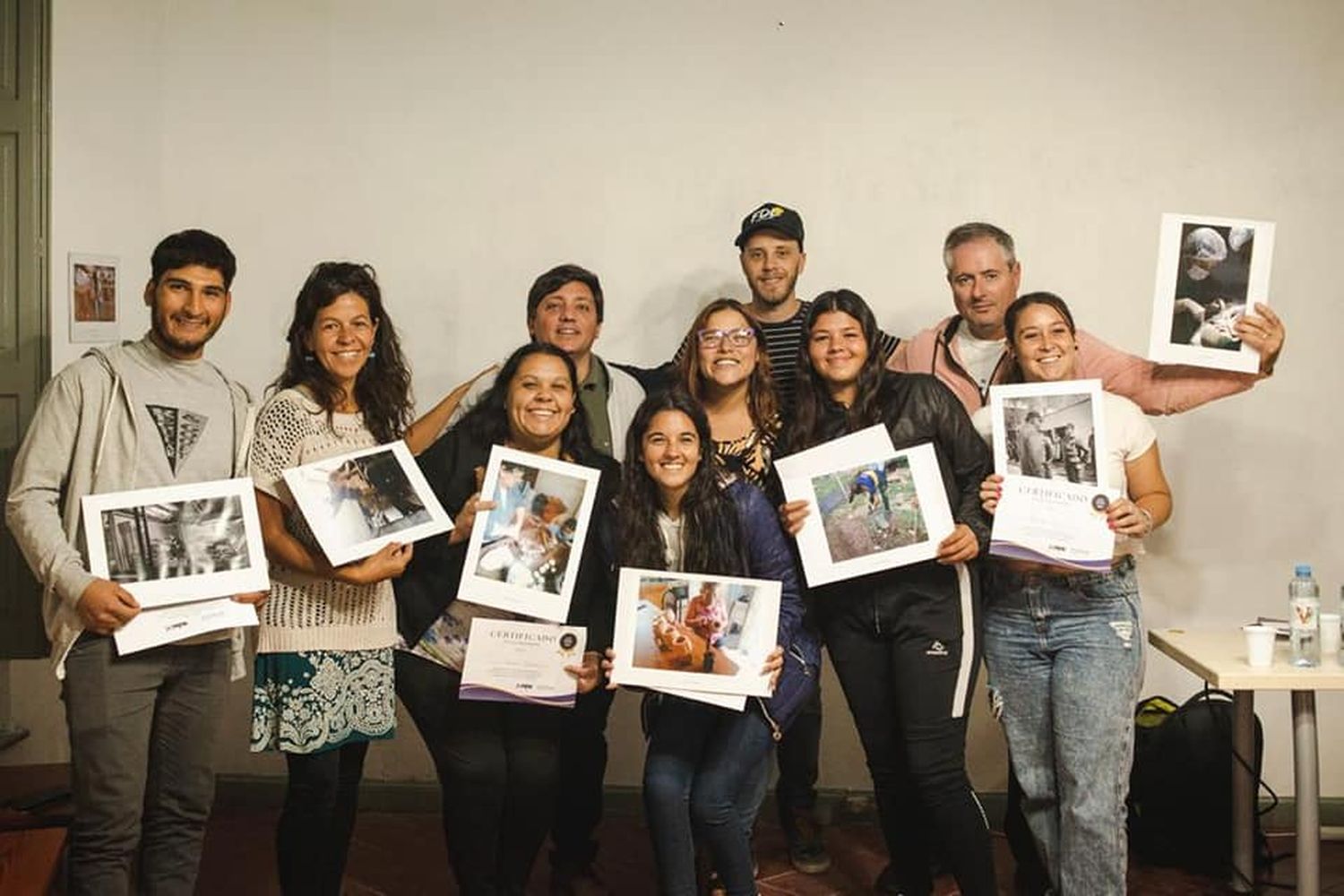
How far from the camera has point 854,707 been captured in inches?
112

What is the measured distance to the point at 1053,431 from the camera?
108 inches

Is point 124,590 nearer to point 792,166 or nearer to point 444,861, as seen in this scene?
point 444,861

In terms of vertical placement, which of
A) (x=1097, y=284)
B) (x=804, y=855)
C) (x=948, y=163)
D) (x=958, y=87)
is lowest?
(x=804, y=855)

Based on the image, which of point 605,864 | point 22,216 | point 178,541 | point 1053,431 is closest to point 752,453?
point 1053,431

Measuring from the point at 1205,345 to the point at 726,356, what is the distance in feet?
3.81

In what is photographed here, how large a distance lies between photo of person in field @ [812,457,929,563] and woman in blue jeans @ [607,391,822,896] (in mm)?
128

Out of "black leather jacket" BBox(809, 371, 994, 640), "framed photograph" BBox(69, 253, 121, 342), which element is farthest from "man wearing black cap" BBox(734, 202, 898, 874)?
"framed photograph" BBox(69, 253, 121, 342)

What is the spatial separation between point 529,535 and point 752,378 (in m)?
0.67

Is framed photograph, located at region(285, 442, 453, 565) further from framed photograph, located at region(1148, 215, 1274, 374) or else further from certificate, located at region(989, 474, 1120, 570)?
framed photograph, located at region(1148, 215, 1274, 374)

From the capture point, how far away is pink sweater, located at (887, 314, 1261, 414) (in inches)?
119

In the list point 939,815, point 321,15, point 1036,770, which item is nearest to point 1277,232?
point 1036,770

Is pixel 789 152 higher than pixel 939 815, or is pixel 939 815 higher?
pixel 789 152

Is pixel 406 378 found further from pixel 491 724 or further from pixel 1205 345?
pixel 1205 345

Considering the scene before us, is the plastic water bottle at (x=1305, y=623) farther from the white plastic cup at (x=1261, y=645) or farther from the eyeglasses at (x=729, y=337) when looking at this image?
the eyeglasses at (x=729, y=337)
